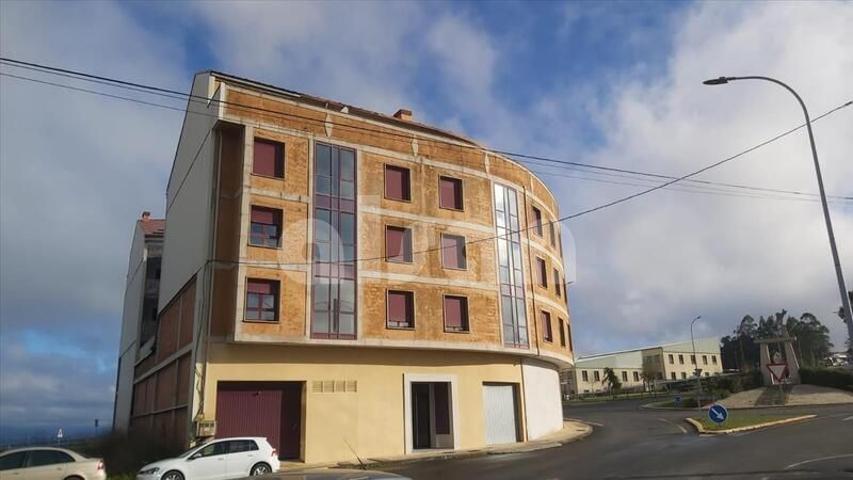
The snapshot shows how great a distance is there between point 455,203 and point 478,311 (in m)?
5.42

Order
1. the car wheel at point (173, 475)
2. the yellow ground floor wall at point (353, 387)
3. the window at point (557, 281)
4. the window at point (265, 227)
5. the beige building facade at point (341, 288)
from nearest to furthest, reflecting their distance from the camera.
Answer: the car wheel at point (173, 475), the yellow ground floor wall at point (353, 387), the beige building facade at point (341, 288), the window at point (265, 227), the window at point (557, 281)

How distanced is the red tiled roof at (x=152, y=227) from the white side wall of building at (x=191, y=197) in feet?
25.1

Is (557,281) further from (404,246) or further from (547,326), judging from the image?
(404,246)

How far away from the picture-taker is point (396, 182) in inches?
1142

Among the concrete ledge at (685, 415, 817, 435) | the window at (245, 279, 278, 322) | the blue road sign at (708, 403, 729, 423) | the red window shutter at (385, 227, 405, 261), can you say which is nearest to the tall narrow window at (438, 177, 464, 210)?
the red window shutter at (385, 227, 405, 261)

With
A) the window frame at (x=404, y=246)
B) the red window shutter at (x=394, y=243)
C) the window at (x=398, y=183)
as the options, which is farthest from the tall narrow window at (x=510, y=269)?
the red window shutter at (x=394, y=243)

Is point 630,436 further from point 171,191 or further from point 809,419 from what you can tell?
point 171,191

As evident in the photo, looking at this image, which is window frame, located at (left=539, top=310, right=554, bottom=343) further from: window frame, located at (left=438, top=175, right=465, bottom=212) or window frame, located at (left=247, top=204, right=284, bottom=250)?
window frame, located at (left=247, top=204, right=284, bottom=250)

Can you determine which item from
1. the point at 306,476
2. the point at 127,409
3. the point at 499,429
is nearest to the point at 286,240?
the point at 499,429

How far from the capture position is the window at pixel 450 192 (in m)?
30.3

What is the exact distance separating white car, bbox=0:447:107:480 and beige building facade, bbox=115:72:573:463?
13.3 feet

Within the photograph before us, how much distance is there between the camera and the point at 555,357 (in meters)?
33.4

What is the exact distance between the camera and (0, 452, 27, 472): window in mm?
17141

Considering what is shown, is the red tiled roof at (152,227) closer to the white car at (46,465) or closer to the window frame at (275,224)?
the window frame at (275,224)
